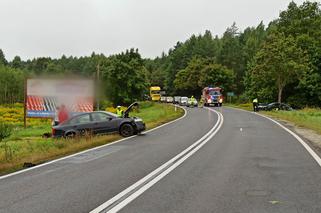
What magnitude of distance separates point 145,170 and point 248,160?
3.24 m

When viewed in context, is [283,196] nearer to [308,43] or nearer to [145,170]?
[145,170]

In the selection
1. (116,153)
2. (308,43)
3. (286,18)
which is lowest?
(116,153)

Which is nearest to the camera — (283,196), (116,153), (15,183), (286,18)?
(283,196)

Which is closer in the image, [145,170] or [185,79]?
[145,170]

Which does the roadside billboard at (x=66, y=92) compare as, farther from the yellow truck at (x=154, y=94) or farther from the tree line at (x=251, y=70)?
the yellow truck at (x=154, y=94)

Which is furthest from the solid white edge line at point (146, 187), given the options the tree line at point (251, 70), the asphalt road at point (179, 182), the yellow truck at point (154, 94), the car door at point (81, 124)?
the yellow truck at point (154, 94)

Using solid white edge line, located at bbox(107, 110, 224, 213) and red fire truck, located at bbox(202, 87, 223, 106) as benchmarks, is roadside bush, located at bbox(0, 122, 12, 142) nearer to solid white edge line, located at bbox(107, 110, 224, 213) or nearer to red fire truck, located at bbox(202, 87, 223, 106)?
solid white edge line, located at bbox(107, 110, 224, 213)

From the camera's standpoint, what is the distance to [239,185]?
343 inches

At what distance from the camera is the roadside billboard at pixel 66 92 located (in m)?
25.3

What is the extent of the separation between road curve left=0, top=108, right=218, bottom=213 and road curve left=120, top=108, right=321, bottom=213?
2.73 feet

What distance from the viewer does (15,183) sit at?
9.51 meters

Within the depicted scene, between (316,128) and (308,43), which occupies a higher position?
(308,43)

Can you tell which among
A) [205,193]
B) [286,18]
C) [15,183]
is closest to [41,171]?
[15,183]

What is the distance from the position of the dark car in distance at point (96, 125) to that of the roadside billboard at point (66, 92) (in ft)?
13.3
